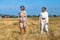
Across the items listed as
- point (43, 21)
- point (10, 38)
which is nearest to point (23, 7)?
point (43, 21)

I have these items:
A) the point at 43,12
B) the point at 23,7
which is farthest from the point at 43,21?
the point at 23,7

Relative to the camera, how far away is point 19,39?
1190 centimetres

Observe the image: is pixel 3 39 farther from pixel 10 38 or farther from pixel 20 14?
pixel 20 14

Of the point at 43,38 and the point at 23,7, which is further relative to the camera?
the point at 23,7

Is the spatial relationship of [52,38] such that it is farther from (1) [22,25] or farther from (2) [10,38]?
(1) [22,25]

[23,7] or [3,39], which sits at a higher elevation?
[23,7]

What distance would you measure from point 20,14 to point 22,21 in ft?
1.48

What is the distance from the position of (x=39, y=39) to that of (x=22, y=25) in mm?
3579

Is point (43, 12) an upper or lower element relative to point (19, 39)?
upper

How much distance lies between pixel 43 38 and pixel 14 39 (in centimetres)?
139

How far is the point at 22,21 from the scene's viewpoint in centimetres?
1517

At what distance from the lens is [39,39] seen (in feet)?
38.6

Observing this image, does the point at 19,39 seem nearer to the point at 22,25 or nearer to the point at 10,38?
the point at 10,38

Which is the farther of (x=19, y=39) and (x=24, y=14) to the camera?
(x=24, y=14)
